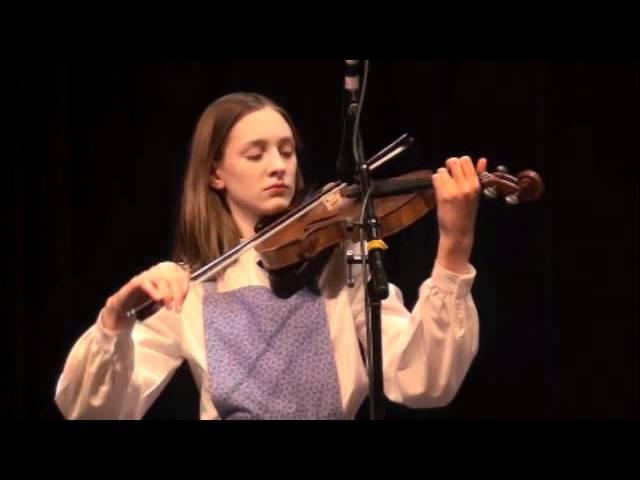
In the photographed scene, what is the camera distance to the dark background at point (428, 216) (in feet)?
7.07

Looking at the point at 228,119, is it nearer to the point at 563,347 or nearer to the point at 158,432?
the point at 158,432

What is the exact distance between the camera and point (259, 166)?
1.79m

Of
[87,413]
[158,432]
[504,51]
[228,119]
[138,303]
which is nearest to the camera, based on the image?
[158,432]

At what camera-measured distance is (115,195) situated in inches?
87.0

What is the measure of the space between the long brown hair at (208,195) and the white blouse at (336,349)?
70mm

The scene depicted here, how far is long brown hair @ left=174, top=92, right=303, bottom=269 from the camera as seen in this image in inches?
71.4

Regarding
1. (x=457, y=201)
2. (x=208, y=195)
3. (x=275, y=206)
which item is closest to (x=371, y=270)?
(x=457, y=201)

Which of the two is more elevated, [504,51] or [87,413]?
[504,51]

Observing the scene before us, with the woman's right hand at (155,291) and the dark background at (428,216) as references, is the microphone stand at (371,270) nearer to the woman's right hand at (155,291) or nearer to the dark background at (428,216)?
the woman's right hand at (155,291)

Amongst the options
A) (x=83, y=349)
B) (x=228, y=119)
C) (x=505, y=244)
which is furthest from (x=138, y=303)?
(x=505, y=244)

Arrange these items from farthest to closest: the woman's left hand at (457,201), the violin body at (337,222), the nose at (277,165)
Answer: the nose at (277,165) < the violin body at (337,222) < the woman's left hand at (457,201)

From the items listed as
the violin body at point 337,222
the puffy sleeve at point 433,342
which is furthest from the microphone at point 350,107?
the puffy sleeve at point 433,342

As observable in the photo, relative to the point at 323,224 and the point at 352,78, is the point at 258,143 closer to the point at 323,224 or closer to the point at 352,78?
the point at 323,224

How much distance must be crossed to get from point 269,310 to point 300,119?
0.63m
